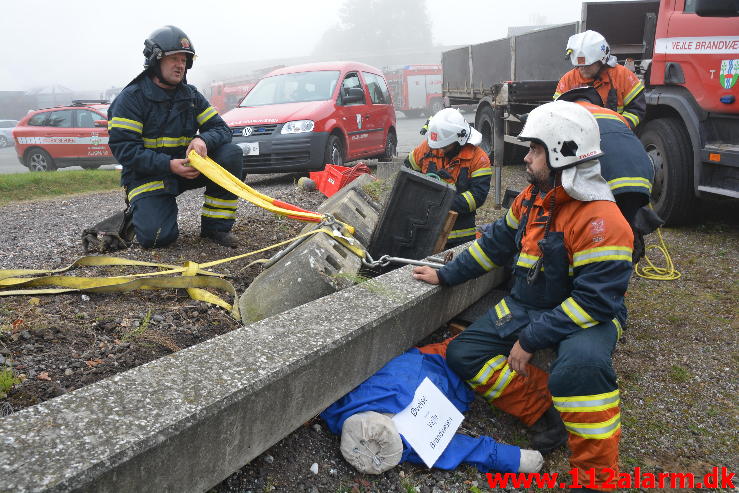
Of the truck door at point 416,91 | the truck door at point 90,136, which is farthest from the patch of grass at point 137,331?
the truck door at point 416,91

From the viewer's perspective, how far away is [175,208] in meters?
4.54

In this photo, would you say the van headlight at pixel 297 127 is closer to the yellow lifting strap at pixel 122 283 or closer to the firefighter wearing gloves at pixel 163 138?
the firefighter wearing gloves at pixel 163 138

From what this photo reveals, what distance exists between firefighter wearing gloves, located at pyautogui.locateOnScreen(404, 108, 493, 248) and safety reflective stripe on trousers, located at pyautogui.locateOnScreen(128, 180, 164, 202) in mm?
2040

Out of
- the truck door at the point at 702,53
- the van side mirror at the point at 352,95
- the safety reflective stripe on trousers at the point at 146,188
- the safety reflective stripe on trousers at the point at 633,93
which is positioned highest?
the truck door at the point at 702,53

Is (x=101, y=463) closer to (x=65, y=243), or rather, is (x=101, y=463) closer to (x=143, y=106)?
(x=143, y=106)

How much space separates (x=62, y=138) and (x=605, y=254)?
13839 mm

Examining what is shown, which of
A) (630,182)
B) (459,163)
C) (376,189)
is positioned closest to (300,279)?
(630,182)

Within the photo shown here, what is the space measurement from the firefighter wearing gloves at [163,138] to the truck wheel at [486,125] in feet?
21.6

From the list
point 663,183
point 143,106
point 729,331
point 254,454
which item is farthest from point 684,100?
point 254,454

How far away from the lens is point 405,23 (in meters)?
67.8

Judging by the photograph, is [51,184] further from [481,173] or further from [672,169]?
[672,169]

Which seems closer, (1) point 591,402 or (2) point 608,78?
(1) point 591,402

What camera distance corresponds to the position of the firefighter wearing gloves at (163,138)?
4.23 metres

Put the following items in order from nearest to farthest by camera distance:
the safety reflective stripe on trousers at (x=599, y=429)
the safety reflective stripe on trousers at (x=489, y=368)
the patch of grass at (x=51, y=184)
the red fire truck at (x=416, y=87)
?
the safety reflective stripe on trousers at (x=599, y=429) < the safety reflective stripe on trousers at (x=489, y=368) < the patch of grass at (x=51, y=184) < the red fire truck at (x=416, y=87)
